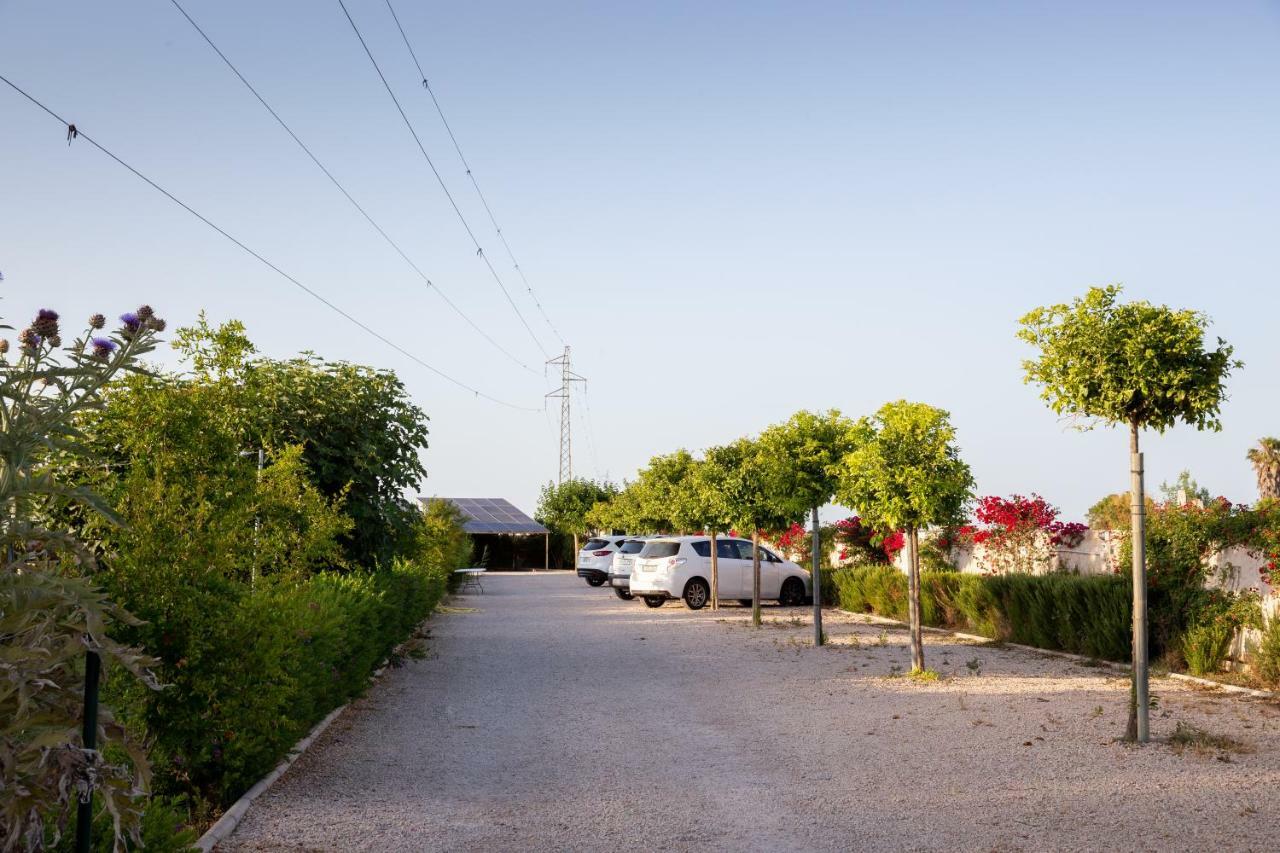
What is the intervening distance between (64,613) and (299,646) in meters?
3.63

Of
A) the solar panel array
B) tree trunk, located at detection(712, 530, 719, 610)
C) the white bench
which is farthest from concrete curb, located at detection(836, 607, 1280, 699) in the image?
the solar panel array

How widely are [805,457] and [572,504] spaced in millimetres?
45184

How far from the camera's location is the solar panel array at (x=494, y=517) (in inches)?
2354

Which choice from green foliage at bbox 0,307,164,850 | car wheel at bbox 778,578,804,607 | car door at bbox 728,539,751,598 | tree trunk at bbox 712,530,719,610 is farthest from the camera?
car wheel at bbox 778,578,804,607

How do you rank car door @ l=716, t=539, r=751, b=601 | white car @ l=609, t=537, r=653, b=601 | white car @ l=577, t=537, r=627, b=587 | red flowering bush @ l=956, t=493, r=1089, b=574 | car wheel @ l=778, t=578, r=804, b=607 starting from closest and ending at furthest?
1. red flowering bush @ l=956, t=493, r=1089, b=574
2. car door @ l=716, t=539, r=751, b=601
3. car wheel @ l=778, t=578, r=804, b=607
4. white car @ l=609, t=537, r=653, b=601
5. white car @ l=577, t=537, r=627, b=587

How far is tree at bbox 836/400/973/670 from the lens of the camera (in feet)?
41.9

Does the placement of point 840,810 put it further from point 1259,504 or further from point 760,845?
point 1259,504

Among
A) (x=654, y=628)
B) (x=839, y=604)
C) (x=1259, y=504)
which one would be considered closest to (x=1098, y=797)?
(x=1259, y=504)

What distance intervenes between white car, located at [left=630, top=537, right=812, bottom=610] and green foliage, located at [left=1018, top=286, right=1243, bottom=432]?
1637 cm

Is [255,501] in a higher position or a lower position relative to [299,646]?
higher

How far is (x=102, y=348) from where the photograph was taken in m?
3.95

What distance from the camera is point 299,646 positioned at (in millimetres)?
7523

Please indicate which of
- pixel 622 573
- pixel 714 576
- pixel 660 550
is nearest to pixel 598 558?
pixel 622 573

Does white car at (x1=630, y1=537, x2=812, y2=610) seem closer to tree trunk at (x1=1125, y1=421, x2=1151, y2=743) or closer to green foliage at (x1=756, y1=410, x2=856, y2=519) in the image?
green foliage at (x1=756, y1=410, x2=856, y2=519)
